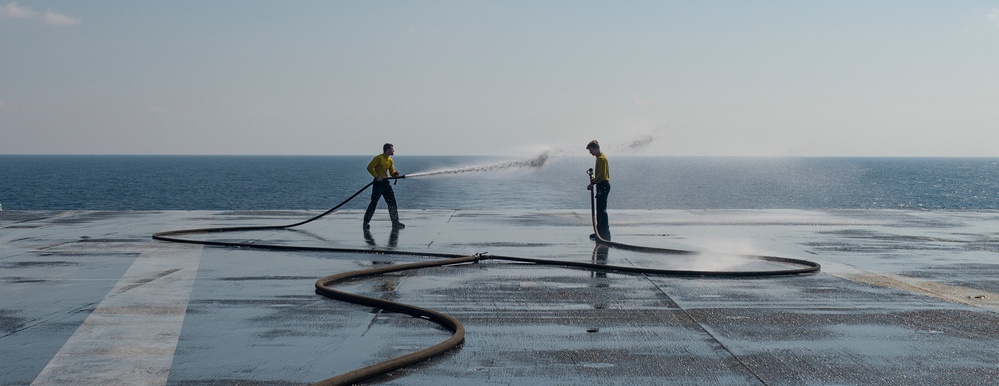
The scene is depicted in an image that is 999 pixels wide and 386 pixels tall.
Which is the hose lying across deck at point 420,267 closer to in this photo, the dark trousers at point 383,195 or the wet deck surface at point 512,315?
the wet deck surface at point 512,315

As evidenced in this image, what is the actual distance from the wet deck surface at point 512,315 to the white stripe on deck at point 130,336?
26 millimetres

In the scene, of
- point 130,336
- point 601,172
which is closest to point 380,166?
point 601,172

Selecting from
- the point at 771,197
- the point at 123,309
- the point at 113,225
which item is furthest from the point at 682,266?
the point at 771,197

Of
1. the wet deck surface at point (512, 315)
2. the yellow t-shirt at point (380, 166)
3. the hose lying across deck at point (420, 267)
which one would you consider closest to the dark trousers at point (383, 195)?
the yellow t-shirt at point (380, 166)

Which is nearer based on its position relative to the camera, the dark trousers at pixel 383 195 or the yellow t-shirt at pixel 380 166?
the yellow t-shirt at pixel 380 166

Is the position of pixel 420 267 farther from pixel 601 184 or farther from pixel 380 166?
pixel 380 166

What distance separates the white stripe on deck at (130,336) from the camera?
6.35m

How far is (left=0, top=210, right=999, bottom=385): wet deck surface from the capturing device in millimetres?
6504

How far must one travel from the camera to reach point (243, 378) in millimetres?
6262

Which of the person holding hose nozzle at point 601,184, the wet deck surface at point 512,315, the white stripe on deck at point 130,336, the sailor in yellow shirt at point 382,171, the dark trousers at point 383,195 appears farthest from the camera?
the dark trousers at point 383,195

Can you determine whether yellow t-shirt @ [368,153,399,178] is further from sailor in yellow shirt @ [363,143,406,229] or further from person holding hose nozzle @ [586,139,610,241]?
person holding hose nozzle @ [586,139,610,241]

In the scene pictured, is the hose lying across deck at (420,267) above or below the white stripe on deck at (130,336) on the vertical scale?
above

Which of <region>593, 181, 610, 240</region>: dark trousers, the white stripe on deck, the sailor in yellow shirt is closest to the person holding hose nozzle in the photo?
<region>593, 181, 610, 240</region>: dark trousers

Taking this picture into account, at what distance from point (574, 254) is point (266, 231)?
7.27m
